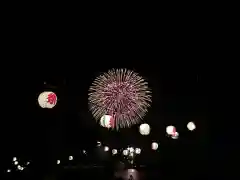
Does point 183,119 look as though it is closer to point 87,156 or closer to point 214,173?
point 87,156

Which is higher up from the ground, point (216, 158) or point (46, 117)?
point (46, 117)

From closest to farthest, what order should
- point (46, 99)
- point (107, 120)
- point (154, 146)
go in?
1. point (46, 99)
2. point (107, 120)
3. point (154, 146)

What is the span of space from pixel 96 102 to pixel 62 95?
4855 mm

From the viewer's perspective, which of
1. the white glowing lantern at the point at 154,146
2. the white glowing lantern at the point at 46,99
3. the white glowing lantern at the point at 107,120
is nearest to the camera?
the white glowing lantern at the point at 46,99

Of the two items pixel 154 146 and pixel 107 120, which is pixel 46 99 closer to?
pixel 107 120

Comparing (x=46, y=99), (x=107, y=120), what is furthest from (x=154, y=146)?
(x=46, y=99)

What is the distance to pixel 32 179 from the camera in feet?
31.5

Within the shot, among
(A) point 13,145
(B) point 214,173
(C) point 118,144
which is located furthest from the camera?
(C) point 118,144

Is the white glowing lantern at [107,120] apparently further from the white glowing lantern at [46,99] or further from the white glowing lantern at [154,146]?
the white glowing lantern at [154,146]

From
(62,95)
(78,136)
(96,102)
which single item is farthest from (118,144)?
(96,102)

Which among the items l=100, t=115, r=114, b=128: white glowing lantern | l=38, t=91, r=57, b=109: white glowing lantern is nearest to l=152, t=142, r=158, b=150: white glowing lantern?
l=100, t=115, r=114, b=128: white glowing lantern

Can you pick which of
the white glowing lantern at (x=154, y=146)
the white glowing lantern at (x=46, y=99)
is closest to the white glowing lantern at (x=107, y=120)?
the white glowing lantern at (x=46, y=99)

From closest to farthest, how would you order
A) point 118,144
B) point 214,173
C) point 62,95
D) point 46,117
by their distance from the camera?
point 214,173, point 46,117, point 62,95, point 118,144

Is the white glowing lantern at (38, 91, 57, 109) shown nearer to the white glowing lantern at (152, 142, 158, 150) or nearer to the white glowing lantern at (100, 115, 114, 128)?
the white glowing lantern at (100, 115, 114, 128)
